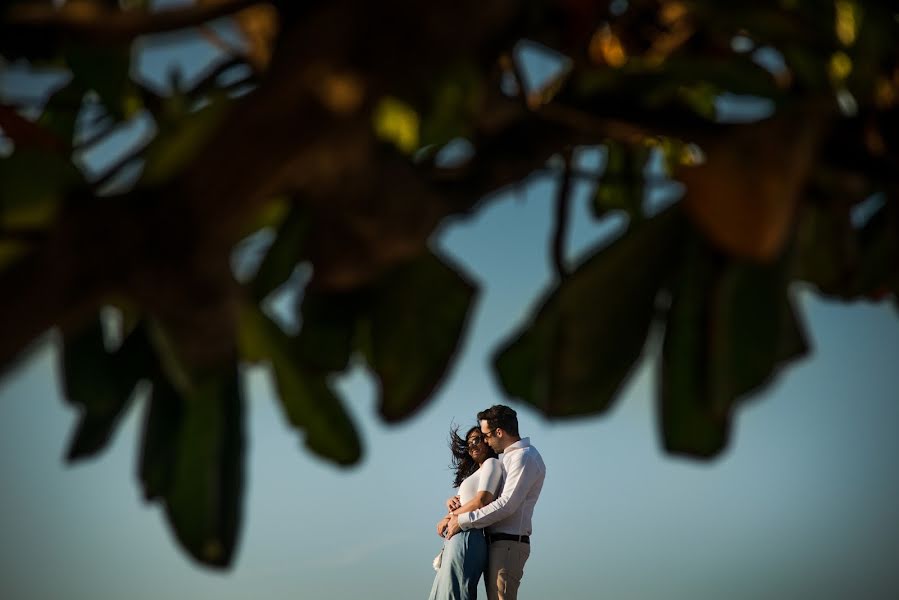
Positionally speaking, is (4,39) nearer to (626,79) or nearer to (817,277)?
(626,79)

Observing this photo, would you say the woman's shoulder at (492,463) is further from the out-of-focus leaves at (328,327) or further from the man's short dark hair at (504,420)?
the out-of-focus leaves at (328,327)

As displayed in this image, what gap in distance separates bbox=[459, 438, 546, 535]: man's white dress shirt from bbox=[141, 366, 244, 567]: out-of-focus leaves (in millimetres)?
2802

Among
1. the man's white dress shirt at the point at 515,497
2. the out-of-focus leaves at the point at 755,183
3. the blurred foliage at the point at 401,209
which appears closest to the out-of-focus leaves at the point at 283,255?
the blurred foliage at the point at 401,209

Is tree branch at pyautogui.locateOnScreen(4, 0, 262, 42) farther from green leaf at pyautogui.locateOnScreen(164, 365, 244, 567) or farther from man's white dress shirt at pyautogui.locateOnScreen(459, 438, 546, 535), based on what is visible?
man's white dress shirt at pyautogui.locateOnScreen(459, 438, 546, 535)

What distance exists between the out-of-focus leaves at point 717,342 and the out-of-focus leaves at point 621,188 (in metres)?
0.24

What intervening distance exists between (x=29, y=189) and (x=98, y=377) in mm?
175

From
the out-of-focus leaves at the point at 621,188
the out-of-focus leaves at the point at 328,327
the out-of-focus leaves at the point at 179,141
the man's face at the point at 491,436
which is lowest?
the man's face at the point at 491,436

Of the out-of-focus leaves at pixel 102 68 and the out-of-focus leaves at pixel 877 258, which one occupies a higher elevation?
the out-of-focus leaves at pixel 102 68

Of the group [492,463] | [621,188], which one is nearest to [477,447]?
[492,463]

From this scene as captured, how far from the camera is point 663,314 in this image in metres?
0.61

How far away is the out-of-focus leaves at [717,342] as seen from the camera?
563 millimetres

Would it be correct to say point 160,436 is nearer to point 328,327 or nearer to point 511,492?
point 328,327

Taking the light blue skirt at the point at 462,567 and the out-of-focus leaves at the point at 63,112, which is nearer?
the out-of-focus leaves at the point at 63,112

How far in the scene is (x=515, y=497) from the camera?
3.35 metres
